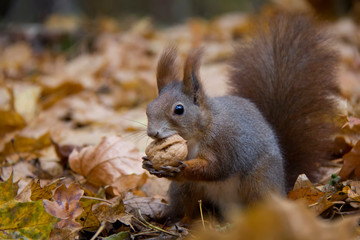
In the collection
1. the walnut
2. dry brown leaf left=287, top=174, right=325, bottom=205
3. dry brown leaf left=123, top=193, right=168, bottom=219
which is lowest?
dry brown leaf left=123, top=193, right=168, bottom=219

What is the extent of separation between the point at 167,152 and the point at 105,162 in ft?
1.27

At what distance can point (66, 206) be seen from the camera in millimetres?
1269

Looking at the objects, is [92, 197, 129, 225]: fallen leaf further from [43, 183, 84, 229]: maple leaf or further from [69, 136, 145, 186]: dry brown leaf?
[69, 136, 145, 186]: dry brown leaf

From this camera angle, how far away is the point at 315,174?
1.70 meters

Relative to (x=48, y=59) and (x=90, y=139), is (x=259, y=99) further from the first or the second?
(x=48, y=59)

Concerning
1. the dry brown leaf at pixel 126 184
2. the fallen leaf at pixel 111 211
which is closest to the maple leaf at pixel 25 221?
the fallen leaf at pixel 111 211

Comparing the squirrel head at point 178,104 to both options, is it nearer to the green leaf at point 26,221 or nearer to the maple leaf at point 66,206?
the maple leaf at point 66,206

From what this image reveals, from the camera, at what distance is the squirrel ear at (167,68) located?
1571 mm

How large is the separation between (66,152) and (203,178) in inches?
30.6

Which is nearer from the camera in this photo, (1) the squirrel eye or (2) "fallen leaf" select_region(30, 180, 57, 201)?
(2) "fallen leaf" select_region(30, 180, 57, 201)

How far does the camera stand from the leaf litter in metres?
1.07

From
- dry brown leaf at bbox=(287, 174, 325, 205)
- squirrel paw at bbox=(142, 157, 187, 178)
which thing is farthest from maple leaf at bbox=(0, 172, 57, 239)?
dry brown leaf at bbox=(287, 174, 325, 205)

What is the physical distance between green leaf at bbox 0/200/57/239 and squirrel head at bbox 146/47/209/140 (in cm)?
42

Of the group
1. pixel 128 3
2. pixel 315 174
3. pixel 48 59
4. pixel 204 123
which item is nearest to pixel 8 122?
pixel 204 123
